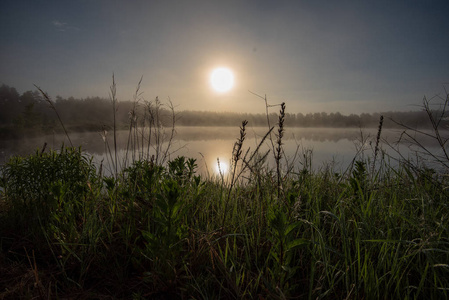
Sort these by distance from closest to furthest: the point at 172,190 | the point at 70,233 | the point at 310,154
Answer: the point at 172,190 < the point at 70,233 < the point at 310,154

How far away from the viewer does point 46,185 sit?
262 cm

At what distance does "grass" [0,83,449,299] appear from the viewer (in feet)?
4.98

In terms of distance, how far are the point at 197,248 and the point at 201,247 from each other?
20 centimetres

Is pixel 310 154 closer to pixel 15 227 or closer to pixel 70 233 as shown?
pixel 70 233

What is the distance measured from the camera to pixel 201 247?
1.88 m

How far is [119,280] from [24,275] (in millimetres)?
773

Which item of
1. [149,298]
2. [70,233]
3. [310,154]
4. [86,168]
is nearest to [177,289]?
[149,298]

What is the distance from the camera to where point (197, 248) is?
2047 mm

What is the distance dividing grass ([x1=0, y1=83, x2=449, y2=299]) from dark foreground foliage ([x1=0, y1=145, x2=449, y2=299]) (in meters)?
0.01

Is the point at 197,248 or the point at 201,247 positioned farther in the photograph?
the point at 197,248

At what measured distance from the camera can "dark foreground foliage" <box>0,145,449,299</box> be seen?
151cm

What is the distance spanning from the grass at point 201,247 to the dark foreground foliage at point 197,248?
1 centimetres

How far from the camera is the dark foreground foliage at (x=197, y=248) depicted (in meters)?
1.51

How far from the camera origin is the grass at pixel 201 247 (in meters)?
1.52
